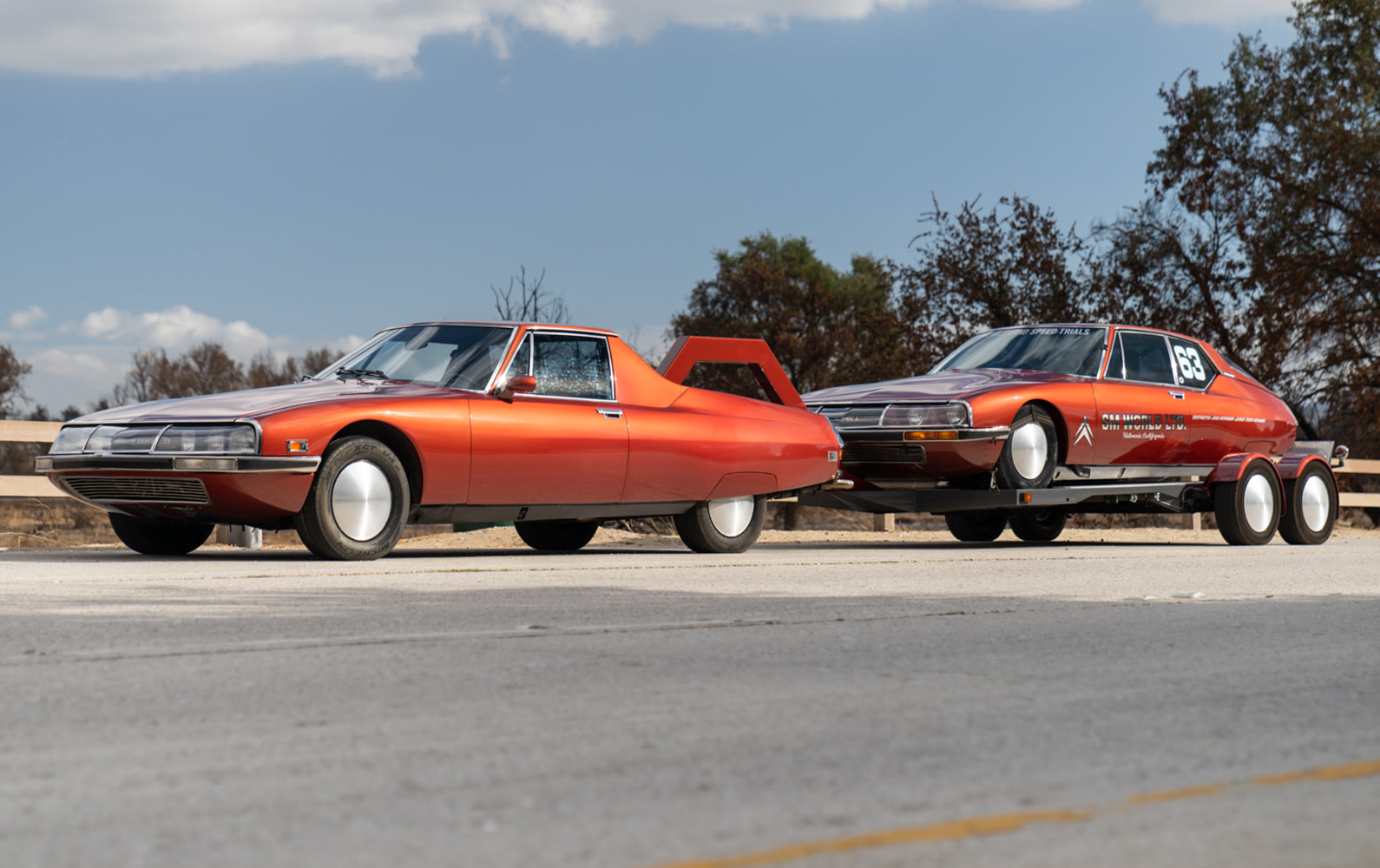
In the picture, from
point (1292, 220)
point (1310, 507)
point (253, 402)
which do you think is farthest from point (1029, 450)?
point (1292, 220)

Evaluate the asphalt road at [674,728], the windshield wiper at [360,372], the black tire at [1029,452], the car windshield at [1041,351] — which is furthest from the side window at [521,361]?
the car windshield at [1041,351]

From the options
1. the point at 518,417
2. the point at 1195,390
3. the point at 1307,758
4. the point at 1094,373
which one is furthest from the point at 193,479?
the point at 1195,390

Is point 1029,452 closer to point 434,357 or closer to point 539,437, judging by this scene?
point 539,437

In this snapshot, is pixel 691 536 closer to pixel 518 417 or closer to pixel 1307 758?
pixel 518 417

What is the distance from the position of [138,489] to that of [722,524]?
13.8 ft

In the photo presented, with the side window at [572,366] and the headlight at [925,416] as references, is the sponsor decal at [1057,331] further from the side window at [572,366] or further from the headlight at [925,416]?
the side window at [572,366]

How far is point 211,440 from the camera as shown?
832 cm

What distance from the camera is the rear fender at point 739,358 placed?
10.7 metres

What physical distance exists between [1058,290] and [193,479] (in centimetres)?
2532

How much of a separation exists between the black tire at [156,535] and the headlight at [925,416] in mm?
5362

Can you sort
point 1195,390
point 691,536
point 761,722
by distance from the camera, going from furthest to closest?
point 1195,390 < point 691,536 < point 761,722

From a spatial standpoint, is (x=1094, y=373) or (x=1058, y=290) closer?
(x=1094, y=373)

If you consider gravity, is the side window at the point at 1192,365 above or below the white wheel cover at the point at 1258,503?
above

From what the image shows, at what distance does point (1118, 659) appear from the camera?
4.97 metres
